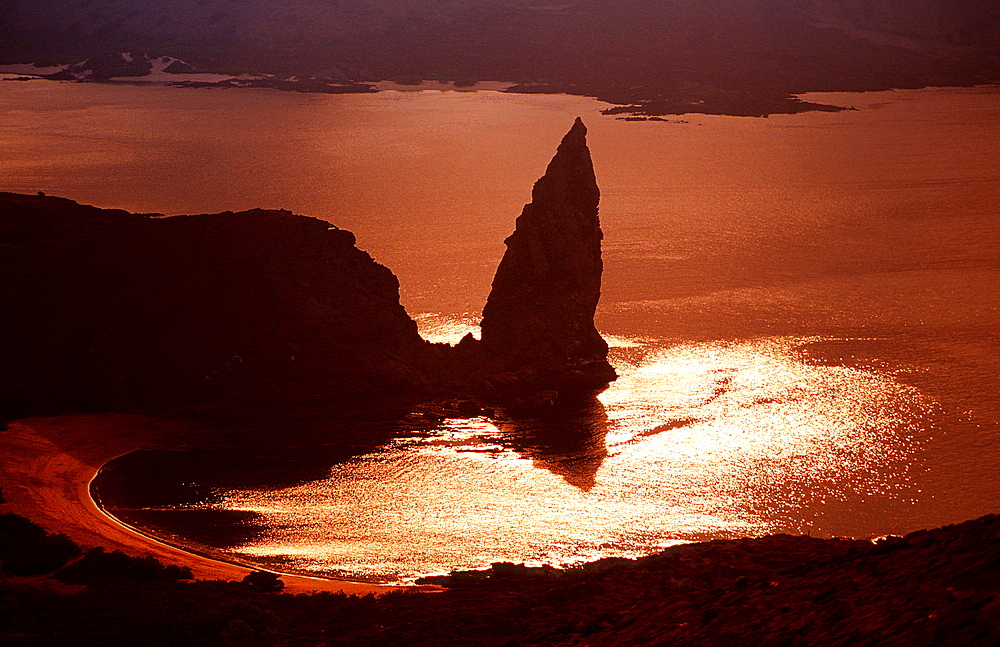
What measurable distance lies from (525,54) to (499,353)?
76561mm

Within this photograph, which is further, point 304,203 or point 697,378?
point 304,203

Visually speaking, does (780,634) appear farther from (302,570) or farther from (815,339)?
(815,339)

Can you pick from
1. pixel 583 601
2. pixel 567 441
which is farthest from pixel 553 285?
pixel 583 601

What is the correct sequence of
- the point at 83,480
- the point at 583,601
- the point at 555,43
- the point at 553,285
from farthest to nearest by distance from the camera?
the point at 555,43 → the point at 553,285 → the point at 83,480 → the point at 583,601

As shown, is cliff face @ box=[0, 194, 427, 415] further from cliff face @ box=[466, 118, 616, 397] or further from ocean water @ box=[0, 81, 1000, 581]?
ocean water @ box=[0, 81, 1000, 581]

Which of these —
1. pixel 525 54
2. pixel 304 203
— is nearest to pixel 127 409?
pixel 304 203

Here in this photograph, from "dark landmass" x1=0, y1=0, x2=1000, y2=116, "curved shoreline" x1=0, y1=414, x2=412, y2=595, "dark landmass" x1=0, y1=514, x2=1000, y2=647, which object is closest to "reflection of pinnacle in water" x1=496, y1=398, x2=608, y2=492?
"dark landmass" x1=0, y1=514, x2=1000, y2=647

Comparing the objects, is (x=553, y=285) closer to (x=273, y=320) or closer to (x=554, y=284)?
(x=554, y=284)

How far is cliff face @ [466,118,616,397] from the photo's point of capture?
23766mm

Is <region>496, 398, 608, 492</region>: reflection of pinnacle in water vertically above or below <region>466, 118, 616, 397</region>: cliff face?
below

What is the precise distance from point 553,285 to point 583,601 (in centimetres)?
1192

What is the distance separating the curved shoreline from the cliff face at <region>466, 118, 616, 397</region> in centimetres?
747

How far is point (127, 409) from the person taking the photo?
21.6 metres

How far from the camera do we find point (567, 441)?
21.2 meters
